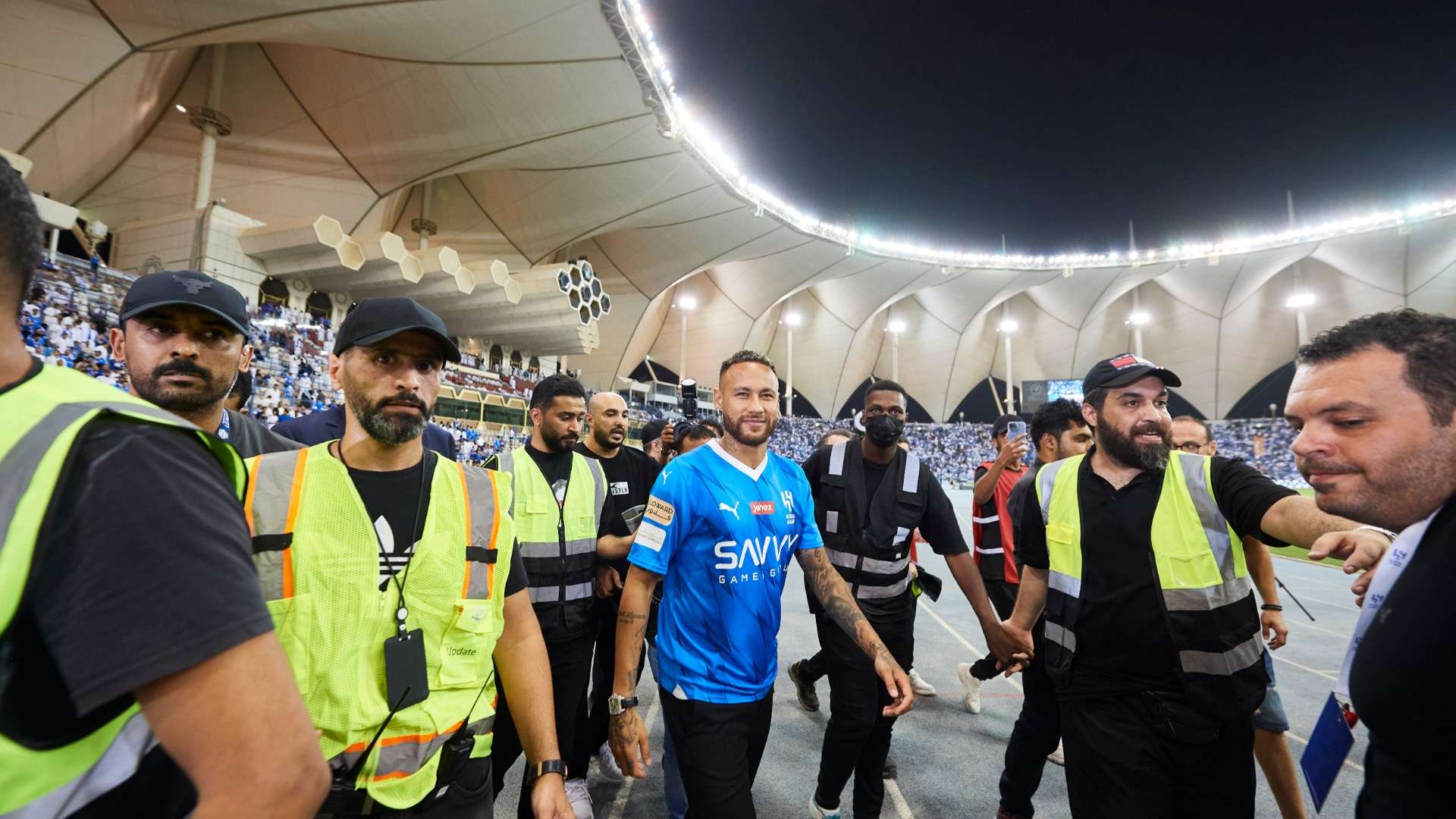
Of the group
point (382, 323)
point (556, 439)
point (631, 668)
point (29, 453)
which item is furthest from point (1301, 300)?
point (29, 453)

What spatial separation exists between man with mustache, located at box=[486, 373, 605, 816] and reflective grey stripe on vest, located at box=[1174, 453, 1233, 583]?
284 cm

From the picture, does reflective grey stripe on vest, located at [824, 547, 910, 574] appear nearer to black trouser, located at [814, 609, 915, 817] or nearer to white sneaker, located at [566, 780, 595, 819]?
black trouser, located at [814, 609, 915, 817]

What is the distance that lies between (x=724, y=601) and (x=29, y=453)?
1994 mm

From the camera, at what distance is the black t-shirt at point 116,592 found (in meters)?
0.60

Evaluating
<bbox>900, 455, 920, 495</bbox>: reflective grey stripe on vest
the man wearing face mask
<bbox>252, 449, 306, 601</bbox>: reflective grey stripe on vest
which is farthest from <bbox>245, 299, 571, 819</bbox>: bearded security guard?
<bbox>900, 455, 920, 495</bbox>: reflective grey stripe on vest

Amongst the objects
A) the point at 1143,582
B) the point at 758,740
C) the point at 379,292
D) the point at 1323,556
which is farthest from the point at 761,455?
the point at 379,292

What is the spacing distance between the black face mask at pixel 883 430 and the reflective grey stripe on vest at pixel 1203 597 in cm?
147

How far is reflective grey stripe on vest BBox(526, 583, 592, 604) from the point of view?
10.2 feet

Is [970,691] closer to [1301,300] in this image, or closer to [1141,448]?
[1141,448]

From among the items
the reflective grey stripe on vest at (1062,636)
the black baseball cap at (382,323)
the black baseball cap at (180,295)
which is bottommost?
the reflective grey stripe on vest at (1062,636)

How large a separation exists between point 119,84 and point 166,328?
18550 mm

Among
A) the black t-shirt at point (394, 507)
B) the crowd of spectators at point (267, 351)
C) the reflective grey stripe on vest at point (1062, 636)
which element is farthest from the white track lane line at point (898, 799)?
the black t-shirt at point (394, 507)

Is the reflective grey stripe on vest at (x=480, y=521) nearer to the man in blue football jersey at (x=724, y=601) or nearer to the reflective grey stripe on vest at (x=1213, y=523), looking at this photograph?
the man in blue football jersey at (x=724, y=601)

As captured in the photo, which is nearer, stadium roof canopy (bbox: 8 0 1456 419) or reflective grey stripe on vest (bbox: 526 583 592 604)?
reflective grey stripe on vest (bbox: 526 583 592 604)
